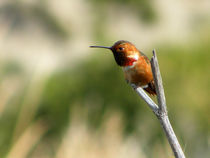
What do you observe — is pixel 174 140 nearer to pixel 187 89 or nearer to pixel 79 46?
pixel 187 89

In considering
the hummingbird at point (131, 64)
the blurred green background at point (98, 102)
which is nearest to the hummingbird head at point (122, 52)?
the hummingbird at point (131, 64)

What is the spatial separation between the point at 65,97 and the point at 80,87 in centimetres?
20

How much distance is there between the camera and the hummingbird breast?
4.25 feet

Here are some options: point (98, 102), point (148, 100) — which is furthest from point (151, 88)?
point (98, 102)

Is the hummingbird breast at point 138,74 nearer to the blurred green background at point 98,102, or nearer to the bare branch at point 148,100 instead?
the bare branch at point 148,100

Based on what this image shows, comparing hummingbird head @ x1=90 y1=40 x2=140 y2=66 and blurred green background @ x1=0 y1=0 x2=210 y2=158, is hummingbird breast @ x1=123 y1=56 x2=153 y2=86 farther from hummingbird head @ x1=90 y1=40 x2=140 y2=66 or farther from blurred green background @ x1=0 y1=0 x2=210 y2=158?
blurred green background @ x1=0 y1=0 x2=210 y2=158

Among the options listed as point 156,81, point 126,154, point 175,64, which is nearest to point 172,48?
point 175,64

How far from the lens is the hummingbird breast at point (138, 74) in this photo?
4.25 ft

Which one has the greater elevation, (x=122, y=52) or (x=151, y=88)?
(x=122, y=52)

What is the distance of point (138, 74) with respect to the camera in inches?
51.2

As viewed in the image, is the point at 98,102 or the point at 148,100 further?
the point at 98,102

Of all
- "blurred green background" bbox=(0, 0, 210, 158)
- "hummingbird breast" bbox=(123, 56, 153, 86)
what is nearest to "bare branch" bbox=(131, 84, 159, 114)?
"hummingbird breast" bbox=(123, 56, 153, 86)

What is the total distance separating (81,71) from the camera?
222 inches

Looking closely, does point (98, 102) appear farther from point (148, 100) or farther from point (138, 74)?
point (148, 100)
